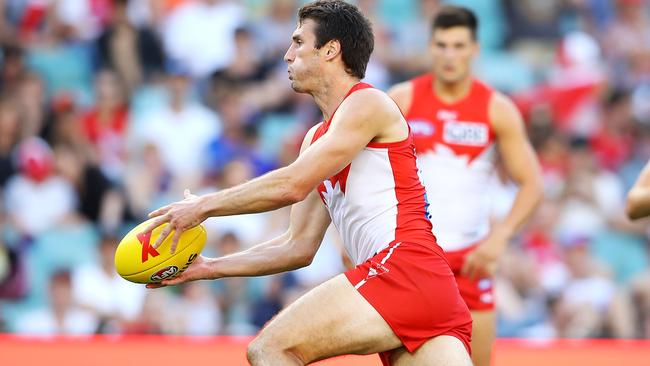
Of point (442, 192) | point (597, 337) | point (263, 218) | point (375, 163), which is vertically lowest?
point (597, 337)

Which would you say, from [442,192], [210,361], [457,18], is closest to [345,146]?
[442,192]

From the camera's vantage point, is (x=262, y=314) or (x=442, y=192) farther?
(x=262, y=314)

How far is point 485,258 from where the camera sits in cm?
631

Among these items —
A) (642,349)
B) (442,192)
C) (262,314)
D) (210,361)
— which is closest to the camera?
(442,192)

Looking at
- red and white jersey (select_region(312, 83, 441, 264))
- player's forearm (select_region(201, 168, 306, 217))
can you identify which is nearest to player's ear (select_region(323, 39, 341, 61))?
red and white jersey (select_region(312, 83, 441, 264))

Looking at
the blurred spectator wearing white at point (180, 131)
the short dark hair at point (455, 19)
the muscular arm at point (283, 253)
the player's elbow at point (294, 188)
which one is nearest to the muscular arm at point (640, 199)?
the player's elbow at point (294, 188)

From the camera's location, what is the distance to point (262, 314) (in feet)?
30.9

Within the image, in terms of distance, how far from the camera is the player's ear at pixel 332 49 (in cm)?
484

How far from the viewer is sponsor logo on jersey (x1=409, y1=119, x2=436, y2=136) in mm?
6527

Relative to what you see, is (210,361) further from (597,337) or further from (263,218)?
(597,337)

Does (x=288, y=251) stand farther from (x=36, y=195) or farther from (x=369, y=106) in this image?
(x=36, y=195)

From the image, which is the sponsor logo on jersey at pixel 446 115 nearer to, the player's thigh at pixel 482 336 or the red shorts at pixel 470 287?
the red shorts at pixel 470 287

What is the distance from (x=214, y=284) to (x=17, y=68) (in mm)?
2928

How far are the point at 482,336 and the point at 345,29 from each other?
229 cm
